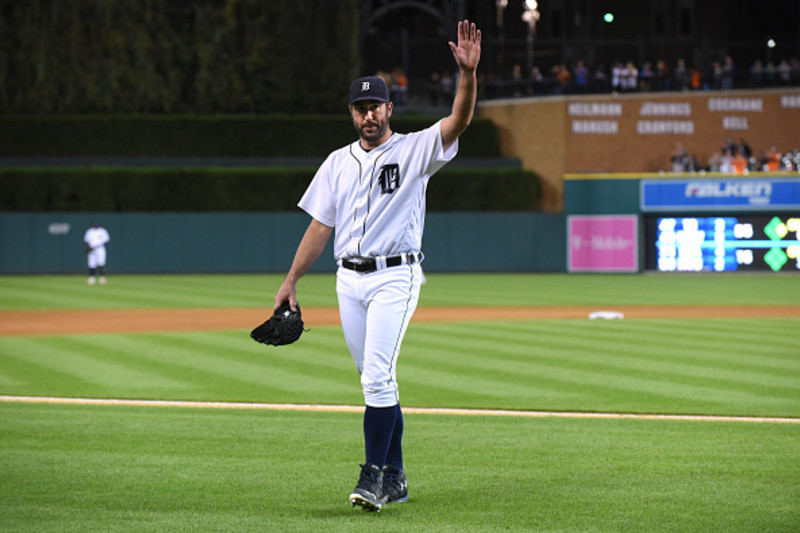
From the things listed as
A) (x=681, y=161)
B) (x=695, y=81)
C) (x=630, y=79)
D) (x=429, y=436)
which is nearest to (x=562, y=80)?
(x=630, y=79)

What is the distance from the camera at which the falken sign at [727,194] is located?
113ft

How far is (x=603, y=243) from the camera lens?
124 ft

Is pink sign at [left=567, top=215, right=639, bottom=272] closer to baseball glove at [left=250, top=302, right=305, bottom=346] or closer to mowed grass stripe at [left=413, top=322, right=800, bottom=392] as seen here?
mowed grass stripe at [left=413, top=322, right=800, bottom=392]

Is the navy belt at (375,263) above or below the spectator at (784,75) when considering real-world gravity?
below

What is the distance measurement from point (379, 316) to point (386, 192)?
65cm

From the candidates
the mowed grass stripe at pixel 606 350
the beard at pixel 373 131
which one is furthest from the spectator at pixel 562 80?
the beard at pixel 373 131

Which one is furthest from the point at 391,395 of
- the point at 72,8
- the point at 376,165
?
the point at 72,8

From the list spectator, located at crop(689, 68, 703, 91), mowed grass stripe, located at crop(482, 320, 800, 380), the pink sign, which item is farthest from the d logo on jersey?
spectator, located at crop(689, 68, 703, 91)

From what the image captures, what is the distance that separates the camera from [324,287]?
29281 millimetres

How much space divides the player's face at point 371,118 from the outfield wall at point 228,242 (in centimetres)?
3065

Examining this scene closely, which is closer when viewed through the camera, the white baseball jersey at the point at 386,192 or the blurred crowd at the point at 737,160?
the white baseball jersey at the point at 386,192

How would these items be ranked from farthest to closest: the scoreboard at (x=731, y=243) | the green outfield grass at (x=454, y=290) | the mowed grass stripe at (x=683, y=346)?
the scoreboard at (x=731, y=243), the green outfield grass at (x=454, y=290), the mowed grass stripe at (x=683, y=346)

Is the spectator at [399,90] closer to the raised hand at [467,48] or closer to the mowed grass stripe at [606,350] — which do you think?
the mowed grass stripe at [606,350]

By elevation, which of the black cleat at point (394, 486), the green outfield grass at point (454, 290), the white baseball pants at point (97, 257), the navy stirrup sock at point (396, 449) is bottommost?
the green outfield grass at point (454, 290)
